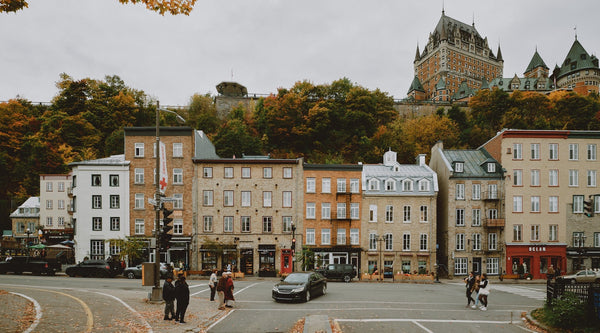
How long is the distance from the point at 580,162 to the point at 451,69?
119 m

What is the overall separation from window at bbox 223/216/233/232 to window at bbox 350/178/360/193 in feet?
44.4

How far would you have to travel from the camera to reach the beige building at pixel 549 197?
45906 millimetres

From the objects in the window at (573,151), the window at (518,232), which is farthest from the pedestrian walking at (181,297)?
the window at (573,151)

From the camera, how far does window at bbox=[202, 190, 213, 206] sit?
1816 inches

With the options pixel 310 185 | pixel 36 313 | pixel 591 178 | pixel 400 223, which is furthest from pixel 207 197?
pixel 591 178

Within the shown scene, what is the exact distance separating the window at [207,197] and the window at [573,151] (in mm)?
39813

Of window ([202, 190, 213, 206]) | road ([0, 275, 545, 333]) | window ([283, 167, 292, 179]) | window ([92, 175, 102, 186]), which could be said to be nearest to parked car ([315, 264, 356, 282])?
road ([0, 275, 545, 333])

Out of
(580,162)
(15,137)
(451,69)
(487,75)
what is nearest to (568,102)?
(580,162)

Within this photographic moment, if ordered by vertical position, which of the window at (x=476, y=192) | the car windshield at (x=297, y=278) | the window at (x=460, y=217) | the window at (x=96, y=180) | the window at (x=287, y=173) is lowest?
the car windshield at (x=297, y=278)

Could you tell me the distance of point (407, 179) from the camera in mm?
46406

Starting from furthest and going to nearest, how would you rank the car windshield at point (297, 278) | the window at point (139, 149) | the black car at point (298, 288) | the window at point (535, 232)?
1. the window at point (139, 149)
2. the window at point (535, 232)
3. the car windshield at point (297, 278)
4. the black car at point (298, 288)

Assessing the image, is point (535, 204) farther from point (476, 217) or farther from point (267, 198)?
point (267, 198)

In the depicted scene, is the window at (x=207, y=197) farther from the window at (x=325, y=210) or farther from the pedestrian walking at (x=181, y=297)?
the pedestrian walking at (x=181, y=297)

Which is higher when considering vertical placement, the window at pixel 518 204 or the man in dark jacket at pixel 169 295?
the window at pixel 518 204
